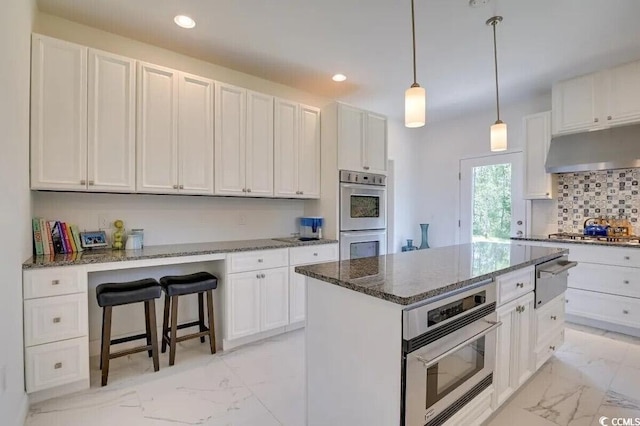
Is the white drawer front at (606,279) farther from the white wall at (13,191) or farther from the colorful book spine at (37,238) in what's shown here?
the colorful book spine at (37,238)

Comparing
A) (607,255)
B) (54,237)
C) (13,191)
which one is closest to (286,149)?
(54,237)

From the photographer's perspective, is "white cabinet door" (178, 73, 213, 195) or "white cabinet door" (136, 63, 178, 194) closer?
"white cabinet door" (136, 63, 178, 194)

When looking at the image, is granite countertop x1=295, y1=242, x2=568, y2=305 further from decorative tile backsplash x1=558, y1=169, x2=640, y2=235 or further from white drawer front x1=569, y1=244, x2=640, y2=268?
decorative tile backsplash x1=558, y1=169, x2=640, y2=235

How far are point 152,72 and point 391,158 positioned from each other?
12.1ft

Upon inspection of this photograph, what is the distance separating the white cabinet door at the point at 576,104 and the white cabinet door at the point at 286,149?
3020 mm

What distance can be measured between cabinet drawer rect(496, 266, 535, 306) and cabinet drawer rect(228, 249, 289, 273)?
6.29 ft

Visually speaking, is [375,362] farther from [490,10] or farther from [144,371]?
[490,10]

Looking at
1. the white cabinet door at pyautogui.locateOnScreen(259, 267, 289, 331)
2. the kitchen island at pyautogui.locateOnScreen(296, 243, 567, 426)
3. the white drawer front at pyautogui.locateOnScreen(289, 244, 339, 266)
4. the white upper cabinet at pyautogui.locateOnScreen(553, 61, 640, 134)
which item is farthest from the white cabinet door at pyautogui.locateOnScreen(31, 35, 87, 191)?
the white upper cabinet at pyautogui.locateOnScreen(553, 61, 640, 134)

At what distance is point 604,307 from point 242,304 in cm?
360

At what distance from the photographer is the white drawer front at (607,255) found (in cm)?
304

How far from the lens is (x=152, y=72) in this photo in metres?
2.66

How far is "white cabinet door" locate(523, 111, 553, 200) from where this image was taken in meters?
3.84

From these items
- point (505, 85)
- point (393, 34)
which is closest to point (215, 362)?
point (393, 34)

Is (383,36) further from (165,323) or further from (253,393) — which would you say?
(165,323)
